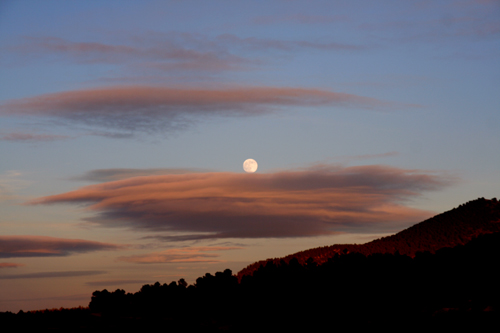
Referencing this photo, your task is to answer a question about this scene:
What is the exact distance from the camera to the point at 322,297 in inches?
606

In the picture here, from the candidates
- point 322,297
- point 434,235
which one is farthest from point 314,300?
point 434,235

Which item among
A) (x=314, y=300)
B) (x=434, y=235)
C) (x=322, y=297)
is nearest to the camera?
(x=314, y=300)

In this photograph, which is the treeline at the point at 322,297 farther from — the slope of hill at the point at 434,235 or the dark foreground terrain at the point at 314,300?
the slope of hill at the point at 434,235

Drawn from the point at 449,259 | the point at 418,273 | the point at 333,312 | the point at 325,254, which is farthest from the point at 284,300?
the point at 325,254

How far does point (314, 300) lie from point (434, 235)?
2292cm

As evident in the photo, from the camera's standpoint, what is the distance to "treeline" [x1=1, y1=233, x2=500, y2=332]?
13633 millimetres

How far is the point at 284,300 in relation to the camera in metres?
15.2

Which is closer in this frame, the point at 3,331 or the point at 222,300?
the point at 3,331

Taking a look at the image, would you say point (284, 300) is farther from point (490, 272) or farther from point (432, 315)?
point (490, 272)

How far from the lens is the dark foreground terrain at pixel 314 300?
13398mm

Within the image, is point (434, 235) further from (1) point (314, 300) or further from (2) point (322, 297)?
(1) point (314, 300)

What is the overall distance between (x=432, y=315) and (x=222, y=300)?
20.8 feet

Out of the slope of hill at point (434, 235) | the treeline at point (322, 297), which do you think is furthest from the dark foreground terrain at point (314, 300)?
the slope of hill at point (434, 235)

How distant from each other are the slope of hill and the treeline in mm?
13955
